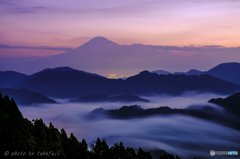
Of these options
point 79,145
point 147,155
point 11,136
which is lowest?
point 147,155

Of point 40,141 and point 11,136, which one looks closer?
point 11,136

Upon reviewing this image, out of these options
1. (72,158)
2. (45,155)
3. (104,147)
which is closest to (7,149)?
(45,155)

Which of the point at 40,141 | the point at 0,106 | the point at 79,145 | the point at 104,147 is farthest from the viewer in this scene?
the point at 104,147

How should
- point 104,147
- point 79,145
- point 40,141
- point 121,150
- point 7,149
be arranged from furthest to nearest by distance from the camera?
point 121,150 < point 104,147 < point 79,145 < point 40,141 < point 7,149

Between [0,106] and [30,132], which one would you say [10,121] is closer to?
[30,132]

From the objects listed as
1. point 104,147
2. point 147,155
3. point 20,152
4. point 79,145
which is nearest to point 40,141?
point 20,152

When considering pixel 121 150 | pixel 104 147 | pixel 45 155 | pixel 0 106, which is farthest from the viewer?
pixel 121 150

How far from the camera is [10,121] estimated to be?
35.9 metres

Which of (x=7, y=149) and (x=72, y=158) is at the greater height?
(x=7, y=149)

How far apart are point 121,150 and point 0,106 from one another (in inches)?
1087

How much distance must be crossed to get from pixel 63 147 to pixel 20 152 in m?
11.1

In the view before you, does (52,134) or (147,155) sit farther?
(147,155)

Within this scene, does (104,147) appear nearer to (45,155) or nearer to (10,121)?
(45,155)

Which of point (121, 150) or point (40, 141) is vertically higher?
point (40, 141)
